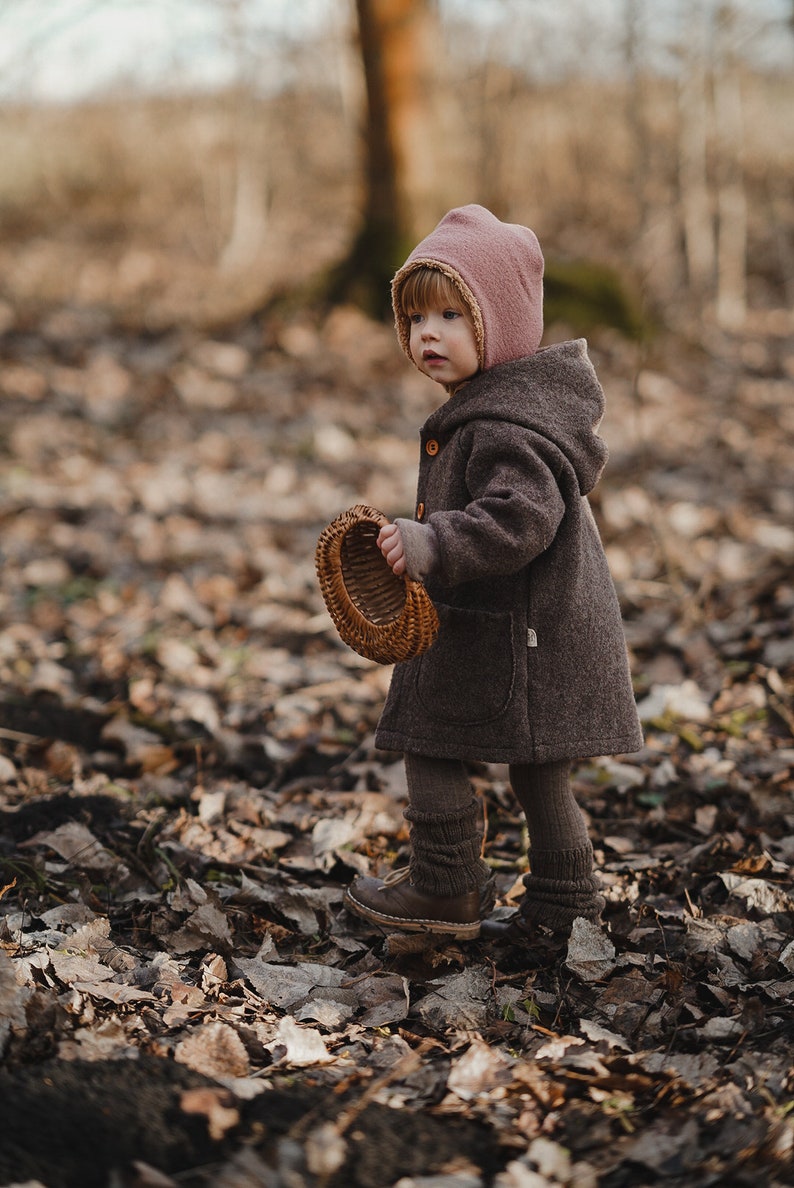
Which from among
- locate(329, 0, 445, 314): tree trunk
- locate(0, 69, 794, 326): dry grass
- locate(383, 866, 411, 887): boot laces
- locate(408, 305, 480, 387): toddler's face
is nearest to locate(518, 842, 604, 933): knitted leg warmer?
locate(383, 866, 411, 887): boot laces

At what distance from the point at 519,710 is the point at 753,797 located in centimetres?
134

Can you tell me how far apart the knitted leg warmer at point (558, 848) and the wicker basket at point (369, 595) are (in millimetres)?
569

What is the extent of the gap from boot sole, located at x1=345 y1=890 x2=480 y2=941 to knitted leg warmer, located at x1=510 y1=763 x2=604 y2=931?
186 millimetres

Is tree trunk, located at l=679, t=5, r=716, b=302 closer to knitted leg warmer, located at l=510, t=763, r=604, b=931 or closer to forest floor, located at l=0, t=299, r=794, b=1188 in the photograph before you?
forest floor, located at l=0, t=299, r=794, b=1188

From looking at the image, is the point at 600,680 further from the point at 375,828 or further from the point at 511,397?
the point at 375,828

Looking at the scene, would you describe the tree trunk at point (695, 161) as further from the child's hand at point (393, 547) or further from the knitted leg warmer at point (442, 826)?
the child's hand at point (393, 547)

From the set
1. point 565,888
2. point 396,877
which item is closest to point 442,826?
point 396,877

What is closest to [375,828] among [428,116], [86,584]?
[86,584]

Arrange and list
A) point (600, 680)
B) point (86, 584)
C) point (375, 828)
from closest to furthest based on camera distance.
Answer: point (600, 680), point (375, 828), point (86, 584)

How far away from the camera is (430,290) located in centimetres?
255

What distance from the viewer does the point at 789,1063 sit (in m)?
2.25

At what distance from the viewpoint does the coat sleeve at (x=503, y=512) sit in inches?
94.8

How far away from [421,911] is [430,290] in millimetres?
1574

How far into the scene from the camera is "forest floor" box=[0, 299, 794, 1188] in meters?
1.99
